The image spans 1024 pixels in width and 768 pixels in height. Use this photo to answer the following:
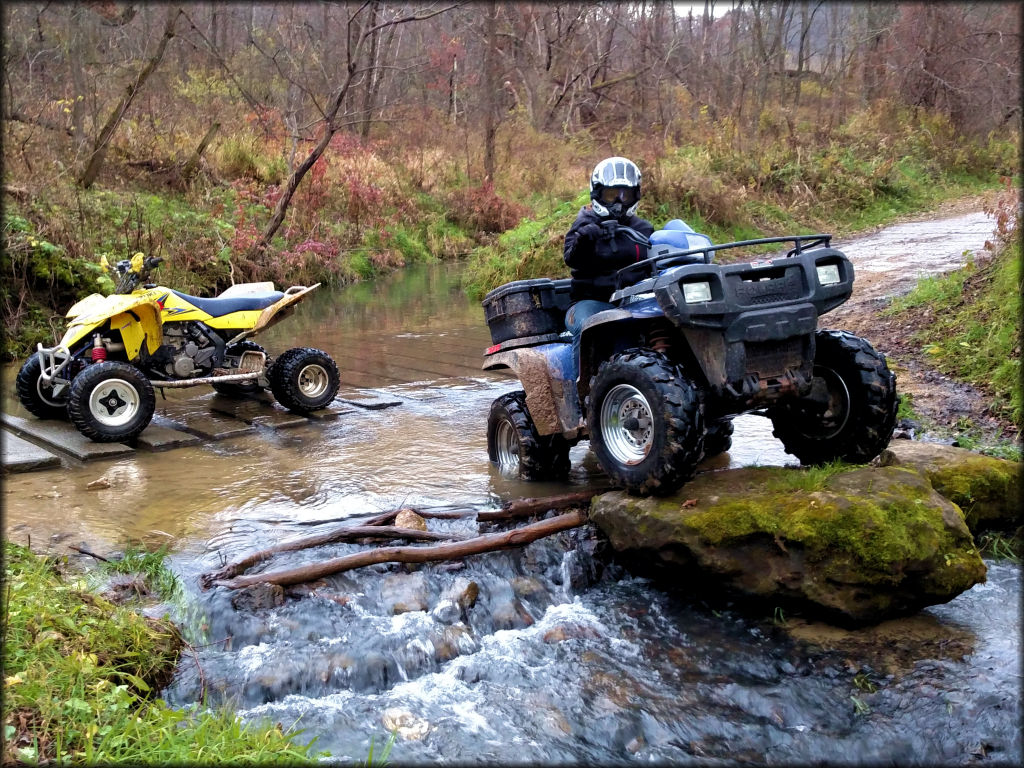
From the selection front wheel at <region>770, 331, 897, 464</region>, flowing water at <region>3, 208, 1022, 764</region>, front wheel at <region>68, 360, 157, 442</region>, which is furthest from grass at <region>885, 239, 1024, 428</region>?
front wheel at <region>68, 360, 157, 442</region>

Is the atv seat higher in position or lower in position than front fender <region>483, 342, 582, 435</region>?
higher

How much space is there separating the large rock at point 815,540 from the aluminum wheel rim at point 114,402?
441cm

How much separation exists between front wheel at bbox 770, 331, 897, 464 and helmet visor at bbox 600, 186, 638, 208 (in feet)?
4.37

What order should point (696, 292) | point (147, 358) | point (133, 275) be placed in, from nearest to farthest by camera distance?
point (696, 292) → point (133, 275) → point (147, 358)

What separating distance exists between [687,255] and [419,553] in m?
2.13

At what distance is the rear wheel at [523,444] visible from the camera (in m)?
6.09

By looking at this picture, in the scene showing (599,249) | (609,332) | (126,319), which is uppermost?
(599,249)

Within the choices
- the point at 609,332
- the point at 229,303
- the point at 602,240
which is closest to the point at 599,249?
the point at 602,240

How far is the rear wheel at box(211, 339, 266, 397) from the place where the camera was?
8.75 m

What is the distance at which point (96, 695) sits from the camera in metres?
3.48

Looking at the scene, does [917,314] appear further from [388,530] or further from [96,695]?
[96,695]

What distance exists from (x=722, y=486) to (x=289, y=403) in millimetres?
4732

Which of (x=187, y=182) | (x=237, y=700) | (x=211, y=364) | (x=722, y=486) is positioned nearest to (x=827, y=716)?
(x=722, y=486)

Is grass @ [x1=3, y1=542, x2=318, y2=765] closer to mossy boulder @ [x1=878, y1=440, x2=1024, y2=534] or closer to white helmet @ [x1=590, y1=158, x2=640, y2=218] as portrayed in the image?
white helmet @ [x1=590, y1=158, x2=640, y2=218]
